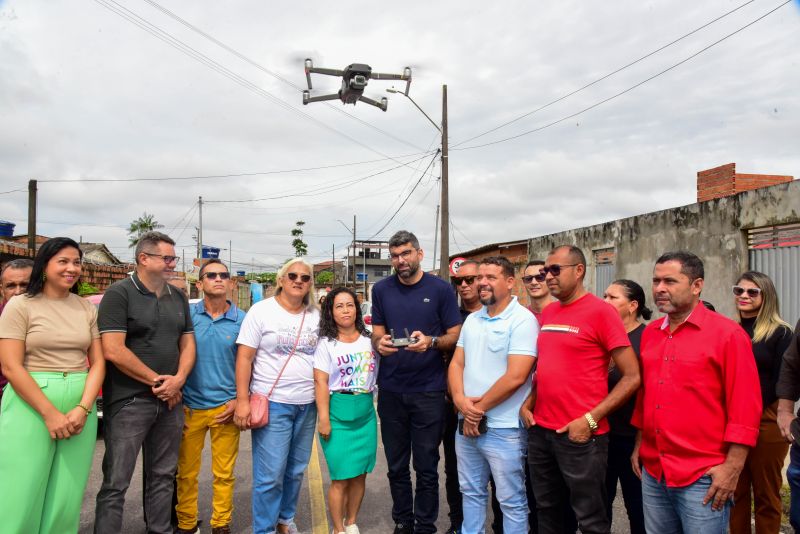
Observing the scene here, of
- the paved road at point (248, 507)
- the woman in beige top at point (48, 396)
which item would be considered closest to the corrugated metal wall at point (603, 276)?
the paved road at point (248, 507)

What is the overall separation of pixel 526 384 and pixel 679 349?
102 cm

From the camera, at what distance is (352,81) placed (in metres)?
10.2

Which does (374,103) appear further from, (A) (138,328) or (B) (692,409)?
(B) (692,409)

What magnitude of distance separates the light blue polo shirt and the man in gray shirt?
197cm

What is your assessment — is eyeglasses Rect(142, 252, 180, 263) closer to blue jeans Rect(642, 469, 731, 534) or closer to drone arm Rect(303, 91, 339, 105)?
blue jeans Rect(642, 469, 731, 534)

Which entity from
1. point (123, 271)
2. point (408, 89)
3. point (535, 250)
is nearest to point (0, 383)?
point (408, 89)

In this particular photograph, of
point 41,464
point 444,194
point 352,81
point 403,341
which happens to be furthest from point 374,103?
point 41,464

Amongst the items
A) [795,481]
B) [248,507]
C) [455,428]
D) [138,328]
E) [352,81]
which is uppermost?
[352,81]

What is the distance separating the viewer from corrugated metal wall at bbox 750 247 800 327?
841 cm

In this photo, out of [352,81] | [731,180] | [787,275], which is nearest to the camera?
[787,275]

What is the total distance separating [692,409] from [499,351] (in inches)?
45.4

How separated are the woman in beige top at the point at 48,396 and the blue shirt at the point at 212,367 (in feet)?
2.46

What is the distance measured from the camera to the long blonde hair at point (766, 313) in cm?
386

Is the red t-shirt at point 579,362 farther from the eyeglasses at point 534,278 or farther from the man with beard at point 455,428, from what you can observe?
the eyeglasses at point 534,278
